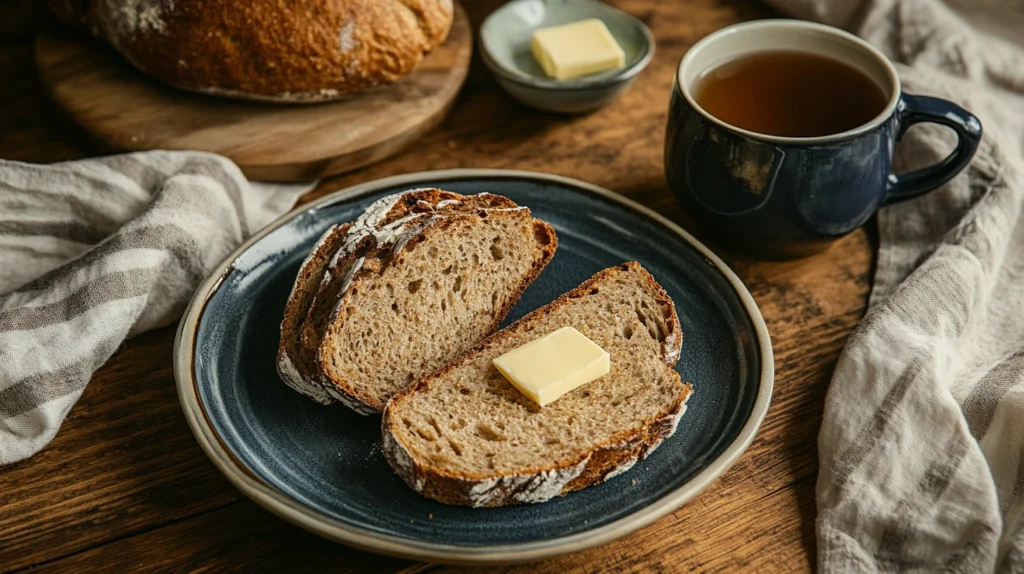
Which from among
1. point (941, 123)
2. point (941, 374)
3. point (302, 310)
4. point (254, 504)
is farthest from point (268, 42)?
point (941, 374)

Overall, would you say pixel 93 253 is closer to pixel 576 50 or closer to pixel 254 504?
pixel 254 504

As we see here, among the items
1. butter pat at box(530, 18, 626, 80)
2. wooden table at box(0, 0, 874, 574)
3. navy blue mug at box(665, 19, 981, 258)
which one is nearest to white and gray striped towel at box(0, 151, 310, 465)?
wooden table at box(0, 0, 874, 574)

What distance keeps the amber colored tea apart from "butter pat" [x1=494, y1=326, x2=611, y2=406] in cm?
73

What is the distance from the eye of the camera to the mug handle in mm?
1973

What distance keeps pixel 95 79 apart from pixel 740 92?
1.76m

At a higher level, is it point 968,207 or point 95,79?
point 95,79

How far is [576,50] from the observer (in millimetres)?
2496

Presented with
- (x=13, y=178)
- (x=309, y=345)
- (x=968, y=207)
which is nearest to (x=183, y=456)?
(x=309, y=345)

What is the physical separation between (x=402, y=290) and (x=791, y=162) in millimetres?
872

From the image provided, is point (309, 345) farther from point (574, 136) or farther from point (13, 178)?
point (574, 136)

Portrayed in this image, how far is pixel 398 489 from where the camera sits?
1600 mm

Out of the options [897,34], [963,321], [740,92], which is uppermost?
[740,92]

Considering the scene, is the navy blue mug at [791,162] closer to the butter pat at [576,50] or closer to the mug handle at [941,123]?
the mug handle at [941,123]

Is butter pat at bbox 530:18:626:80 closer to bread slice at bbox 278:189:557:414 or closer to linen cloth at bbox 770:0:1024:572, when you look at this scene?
bread slice at bbox 278:189:557:414
